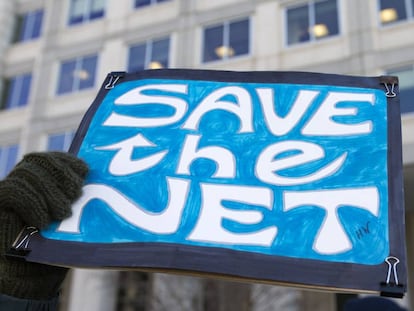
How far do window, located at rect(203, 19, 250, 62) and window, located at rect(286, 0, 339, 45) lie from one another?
4.58 ft

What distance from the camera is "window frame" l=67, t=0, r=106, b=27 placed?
20.6 m

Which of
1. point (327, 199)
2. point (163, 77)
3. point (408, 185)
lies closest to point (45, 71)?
point (408, 185)

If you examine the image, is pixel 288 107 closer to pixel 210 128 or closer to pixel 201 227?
pixel 210 128

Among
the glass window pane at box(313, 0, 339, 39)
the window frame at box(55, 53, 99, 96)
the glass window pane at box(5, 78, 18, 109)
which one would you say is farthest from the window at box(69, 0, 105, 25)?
the glass window pane at box(313, 0, 339, 39)

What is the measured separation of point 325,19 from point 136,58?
640 cm

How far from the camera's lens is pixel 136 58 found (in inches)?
743

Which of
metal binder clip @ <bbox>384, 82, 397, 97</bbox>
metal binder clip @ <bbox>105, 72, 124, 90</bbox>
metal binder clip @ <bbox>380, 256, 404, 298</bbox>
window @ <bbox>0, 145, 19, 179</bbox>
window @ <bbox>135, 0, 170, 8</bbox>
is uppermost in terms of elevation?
window @ <bbox>135, 0, 170, 8</bbox>

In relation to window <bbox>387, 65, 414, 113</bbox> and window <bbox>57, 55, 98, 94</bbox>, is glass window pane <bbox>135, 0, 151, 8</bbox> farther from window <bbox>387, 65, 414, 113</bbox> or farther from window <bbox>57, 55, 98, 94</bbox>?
window <bbox>387, 65, 414, 113</bbox>

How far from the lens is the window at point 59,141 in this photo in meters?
18.5

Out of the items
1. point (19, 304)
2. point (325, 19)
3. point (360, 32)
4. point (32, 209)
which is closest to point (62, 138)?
point (325, 19)

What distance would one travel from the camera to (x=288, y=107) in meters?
3.51

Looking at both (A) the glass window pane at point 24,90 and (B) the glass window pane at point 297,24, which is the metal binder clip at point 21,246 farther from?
(A) the glass window pane at point 24,90

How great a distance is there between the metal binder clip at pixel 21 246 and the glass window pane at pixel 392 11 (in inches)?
565

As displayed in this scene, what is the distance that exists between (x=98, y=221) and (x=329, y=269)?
50.2 inches
